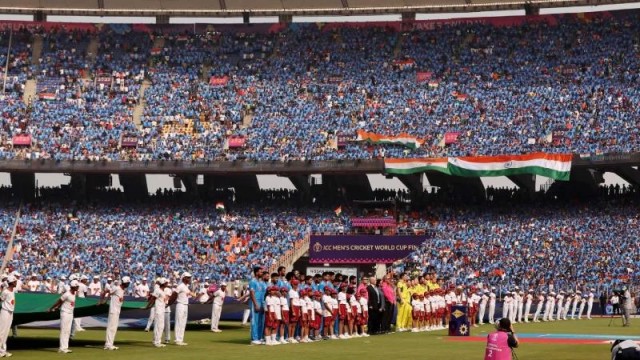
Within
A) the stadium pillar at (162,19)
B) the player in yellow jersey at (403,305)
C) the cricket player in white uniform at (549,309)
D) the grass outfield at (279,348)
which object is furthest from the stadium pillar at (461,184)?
the grass outfield at (279,348)

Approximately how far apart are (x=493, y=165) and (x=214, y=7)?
66.3ft

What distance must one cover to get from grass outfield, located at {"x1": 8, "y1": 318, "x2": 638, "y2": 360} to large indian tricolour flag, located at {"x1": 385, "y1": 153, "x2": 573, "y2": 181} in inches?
918

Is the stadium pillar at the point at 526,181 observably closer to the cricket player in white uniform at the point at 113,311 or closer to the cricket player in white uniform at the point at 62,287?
the cricket player in white uniform at the point at 62,287

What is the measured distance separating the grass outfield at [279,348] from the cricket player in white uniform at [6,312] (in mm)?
367

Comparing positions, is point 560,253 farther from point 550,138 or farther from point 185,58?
point 185,58

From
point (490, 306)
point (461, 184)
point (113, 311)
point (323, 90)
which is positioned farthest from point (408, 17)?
point (113, 311)

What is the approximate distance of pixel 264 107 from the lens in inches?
2527

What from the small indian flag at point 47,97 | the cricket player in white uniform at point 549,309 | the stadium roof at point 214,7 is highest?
the stadium roof at point 214,7

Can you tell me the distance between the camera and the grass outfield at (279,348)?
76.6 ft

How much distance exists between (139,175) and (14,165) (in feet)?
23.2

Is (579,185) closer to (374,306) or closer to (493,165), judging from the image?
(493,165)

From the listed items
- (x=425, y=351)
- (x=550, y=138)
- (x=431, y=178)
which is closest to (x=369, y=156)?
(x=431, y=178)

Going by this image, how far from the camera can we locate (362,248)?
56.7m

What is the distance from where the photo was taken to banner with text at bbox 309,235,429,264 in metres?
56.4
